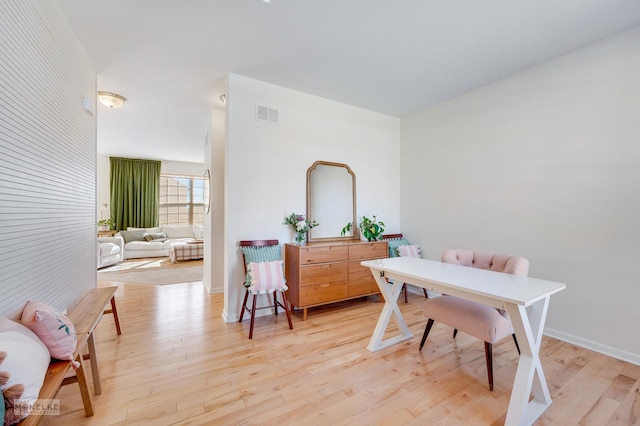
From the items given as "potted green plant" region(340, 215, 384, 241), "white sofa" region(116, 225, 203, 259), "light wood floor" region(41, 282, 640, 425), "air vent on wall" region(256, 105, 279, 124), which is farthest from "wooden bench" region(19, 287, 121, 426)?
"white sofa" region(116, 225, 203, 259)

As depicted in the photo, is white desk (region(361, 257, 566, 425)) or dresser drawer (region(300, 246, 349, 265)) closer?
white desk (region(361, 257, 566, 425))

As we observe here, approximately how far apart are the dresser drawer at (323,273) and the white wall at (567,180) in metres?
1.63

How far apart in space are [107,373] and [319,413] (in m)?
1.64

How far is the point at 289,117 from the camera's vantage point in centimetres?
336

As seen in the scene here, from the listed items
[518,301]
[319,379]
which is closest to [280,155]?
[319,379]

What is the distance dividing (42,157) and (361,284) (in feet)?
10.3

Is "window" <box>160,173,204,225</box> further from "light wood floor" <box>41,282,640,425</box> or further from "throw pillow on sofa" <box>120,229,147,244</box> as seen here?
"light wood floor" <box>41,282,640,425</box>

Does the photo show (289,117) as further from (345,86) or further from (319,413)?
(319,413)

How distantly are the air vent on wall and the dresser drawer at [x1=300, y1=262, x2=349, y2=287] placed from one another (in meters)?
1.79

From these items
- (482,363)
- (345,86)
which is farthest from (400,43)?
(482,363)

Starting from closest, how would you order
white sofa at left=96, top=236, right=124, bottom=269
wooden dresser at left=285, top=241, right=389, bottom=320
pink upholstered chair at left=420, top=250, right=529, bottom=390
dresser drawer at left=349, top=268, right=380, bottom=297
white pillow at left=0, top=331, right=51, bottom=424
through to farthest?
1. white pillow at left=0, top=331, right=51, bottom=424
2. pink upholstered chair at left=420, top=250, right=529, bottom=390
3. wooden dresser at left=285, top=241, right=389, bottom=320
4. dresser drawer at left=349, top=268, right=380, bottom=297
5. white sofa at left=96, top=236, right=124, bottom=269

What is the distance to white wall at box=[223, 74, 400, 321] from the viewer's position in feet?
9.89

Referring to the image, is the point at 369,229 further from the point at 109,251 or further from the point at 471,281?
the point at 109,251

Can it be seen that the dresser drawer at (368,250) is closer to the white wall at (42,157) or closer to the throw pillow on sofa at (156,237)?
the white wall at (42,157)
